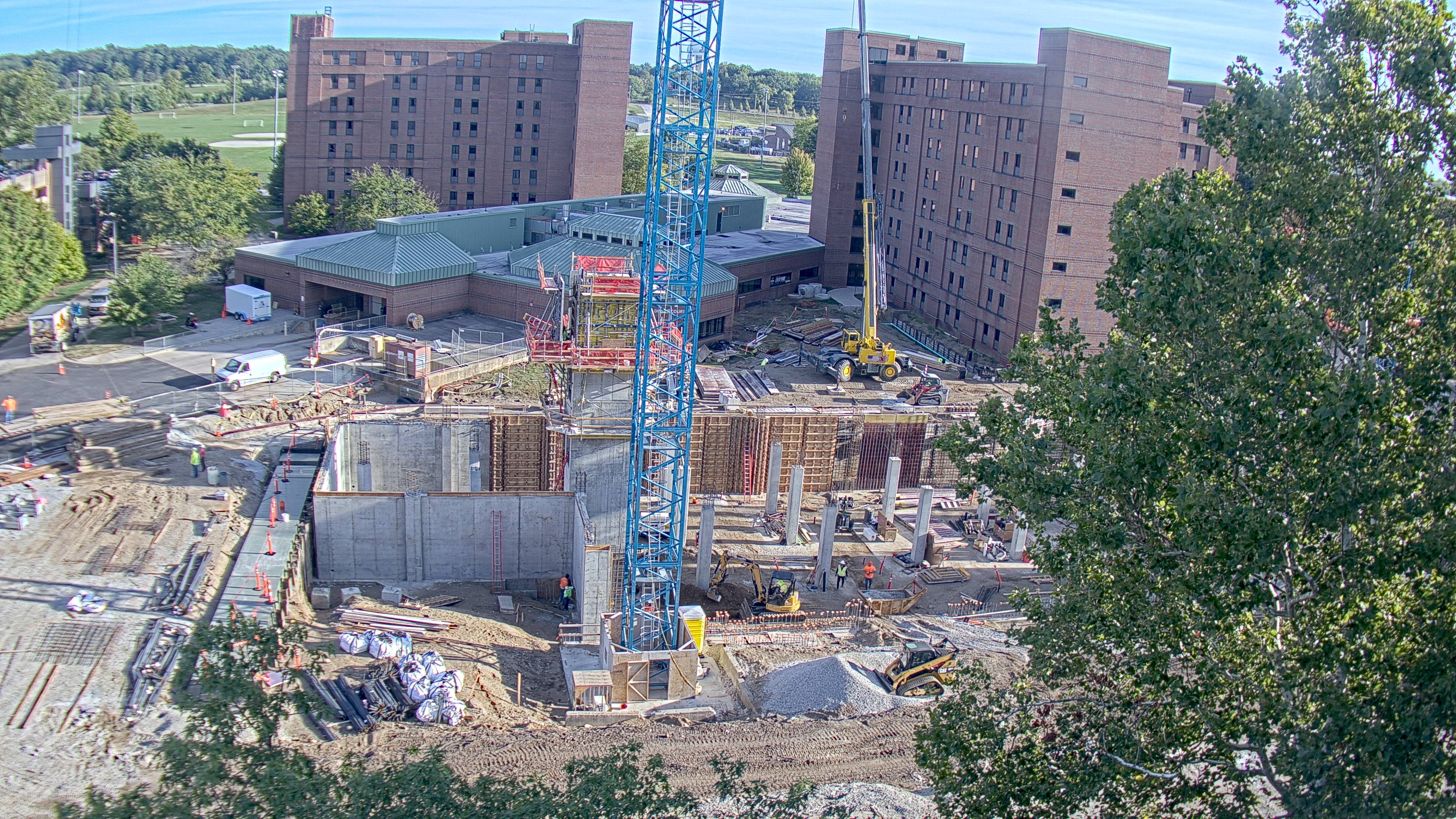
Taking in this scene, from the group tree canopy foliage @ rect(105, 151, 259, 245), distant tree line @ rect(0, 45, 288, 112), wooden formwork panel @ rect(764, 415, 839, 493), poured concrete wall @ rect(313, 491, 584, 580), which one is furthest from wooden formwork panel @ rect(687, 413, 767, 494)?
distant tree line @ rect(0, 45, 288, 112)

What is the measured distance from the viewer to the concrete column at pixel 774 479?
3491 cm

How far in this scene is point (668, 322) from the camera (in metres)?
27.7

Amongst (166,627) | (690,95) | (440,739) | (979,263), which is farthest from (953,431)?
(979,263)

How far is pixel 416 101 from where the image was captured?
6631 centimetres

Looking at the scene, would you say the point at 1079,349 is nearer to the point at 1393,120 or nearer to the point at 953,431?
the point at 953,431

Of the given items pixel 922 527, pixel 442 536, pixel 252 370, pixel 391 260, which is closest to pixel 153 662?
pixel 442 536

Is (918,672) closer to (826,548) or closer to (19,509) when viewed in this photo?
(826,548)

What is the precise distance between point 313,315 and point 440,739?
32852 mm

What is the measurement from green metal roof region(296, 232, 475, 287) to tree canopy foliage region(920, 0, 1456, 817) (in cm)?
3904

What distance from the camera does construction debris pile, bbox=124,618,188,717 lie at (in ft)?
66.6

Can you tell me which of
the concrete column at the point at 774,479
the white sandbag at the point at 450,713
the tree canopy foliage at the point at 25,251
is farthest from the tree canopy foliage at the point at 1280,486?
the tree canopy foliage at the point at 25,251

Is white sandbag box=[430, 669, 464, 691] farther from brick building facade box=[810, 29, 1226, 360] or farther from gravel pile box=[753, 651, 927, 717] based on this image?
brick building facade box=[810, 29, 1226, 360]

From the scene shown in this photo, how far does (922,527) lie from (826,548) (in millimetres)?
3518

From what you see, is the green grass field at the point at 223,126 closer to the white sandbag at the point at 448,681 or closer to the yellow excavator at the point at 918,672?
the white sandbag at the point at 448,681
